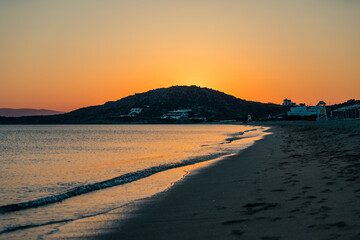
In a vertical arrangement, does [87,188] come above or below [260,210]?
below

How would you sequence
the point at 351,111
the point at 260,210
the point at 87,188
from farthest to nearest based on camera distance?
the point at 351,111 < the point at 87,188 < the point at 260,210

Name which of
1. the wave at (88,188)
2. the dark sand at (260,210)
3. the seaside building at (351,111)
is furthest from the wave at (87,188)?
the seaside building at (351,111)

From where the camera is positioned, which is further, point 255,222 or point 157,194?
point 157,194

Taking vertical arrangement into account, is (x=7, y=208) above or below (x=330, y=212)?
below

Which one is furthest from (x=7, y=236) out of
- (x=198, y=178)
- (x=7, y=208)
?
(x=198, y=178)

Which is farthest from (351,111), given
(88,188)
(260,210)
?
(260,210)

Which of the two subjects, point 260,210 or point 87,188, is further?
point 87,188

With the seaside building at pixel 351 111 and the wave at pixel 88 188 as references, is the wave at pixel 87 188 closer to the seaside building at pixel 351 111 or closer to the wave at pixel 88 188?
the wave at pixel 88 188

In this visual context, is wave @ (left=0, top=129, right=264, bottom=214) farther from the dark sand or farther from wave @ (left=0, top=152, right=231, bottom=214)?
the dark sand

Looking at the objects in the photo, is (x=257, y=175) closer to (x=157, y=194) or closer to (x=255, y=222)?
(x=157, y=194)

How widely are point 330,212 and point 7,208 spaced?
26.9 ft

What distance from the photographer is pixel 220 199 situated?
28.1ft

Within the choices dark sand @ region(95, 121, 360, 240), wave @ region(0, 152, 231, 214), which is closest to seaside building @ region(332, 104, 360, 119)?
wave @ region(0, 152, 231, 214)

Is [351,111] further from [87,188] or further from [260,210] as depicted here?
[260,210]
